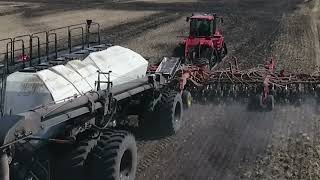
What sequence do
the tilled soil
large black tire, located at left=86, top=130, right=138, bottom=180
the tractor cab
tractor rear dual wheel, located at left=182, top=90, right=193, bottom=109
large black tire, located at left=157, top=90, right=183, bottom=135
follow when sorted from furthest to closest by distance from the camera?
the tractor cab → tractor rear dual wheel, located at left=182, top=90, right=193, bottom=109 → large black tire, located at left=157, top=90, right=183, bottom=135 → the tilled soil → large black tire, located at left=86, top=130, right=138, bottom=180

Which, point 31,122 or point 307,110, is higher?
point 31,122

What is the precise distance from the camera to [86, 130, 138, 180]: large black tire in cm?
742

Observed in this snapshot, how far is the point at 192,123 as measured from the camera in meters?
12.5

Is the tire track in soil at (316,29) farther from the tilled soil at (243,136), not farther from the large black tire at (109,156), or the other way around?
the large black tire at (109,156)

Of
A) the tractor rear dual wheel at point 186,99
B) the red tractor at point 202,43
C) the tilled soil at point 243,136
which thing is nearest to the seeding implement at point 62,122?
the tilled soil at point 243,136

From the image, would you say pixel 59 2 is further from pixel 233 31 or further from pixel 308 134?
pixel 308 134

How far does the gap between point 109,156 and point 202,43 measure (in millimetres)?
11945

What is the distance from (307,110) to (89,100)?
25.3 ft

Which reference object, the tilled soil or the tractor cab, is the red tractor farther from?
the tilled soil

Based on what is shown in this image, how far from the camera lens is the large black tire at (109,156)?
7.42 meters

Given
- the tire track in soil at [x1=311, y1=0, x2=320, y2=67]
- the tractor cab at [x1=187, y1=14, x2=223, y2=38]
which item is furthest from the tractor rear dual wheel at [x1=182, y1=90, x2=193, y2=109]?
the tire track in soil at [x1=311, y1=0, x2=320, y2=67]

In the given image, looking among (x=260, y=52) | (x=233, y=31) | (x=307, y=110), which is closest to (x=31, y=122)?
(x=307, y=110)

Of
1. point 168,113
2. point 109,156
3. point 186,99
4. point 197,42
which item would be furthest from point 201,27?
point 109,156

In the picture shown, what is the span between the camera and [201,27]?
63.8 feet
